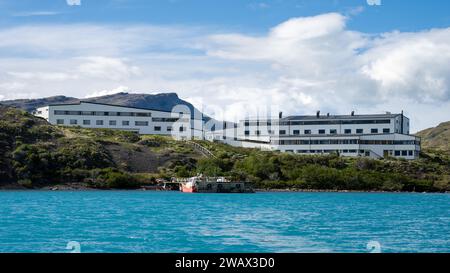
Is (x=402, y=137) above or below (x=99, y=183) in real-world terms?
above

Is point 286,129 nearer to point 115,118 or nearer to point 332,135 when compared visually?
point 332,135

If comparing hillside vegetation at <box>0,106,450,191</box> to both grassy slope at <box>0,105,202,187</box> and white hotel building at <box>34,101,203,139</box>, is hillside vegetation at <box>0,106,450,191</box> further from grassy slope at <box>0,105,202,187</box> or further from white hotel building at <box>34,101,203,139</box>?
white hotel building at <box>34,101,203,139</box>

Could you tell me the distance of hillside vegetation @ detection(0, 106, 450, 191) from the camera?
380 ft

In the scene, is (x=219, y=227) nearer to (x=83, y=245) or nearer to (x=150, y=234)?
(x=150, y=234)

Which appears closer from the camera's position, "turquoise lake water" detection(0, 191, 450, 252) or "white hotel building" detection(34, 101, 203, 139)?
"turquoise lake water" detection(0, 191, 450, 252)

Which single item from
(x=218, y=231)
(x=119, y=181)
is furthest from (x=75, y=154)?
(x=218, y=231)

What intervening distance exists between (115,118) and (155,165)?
1158 inches

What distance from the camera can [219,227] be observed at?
4409 centimetres

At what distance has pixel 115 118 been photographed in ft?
504

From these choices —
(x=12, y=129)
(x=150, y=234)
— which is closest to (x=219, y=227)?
(x=150, y=234)

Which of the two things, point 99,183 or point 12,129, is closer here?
point 99,183

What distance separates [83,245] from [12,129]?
99.6 meters

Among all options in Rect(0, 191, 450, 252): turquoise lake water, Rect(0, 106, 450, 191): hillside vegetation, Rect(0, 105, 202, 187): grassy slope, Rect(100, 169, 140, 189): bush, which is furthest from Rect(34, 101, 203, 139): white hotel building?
Rect(0, 191, 450, 252): turquoise lake water

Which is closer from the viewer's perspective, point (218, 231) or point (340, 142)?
point (218, 231)
